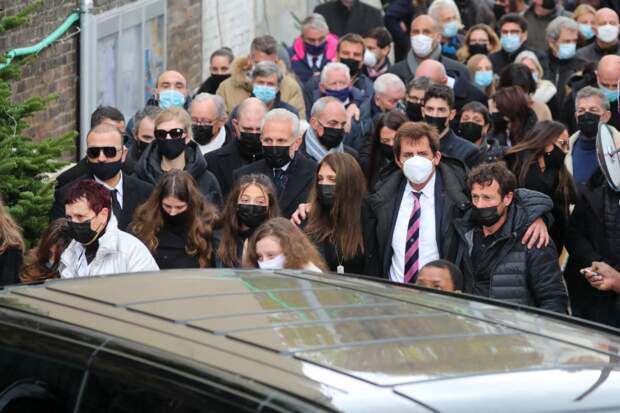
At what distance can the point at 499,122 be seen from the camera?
40.8ft

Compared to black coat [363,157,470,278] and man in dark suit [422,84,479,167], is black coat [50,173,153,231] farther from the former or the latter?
man in dark suit [422,84,479,167]

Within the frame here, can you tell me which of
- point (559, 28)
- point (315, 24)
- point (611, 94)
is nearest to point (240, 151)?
point (611, 94)

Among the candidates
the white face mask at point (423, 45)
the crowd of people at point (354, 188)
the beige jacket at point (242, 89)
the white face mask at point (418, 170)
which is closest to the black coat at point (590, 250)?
the crowd of people at point (354, 188)

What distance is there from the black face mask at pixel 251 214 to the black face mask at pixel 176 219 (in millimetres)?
307

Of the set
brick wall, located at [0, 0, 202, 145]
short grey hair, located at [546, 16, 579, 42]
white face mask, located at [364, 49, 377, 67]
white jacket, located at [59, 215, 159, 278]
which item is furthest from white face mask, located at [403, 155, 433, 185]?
short grey hair, located at [546, 16, 579, 42]

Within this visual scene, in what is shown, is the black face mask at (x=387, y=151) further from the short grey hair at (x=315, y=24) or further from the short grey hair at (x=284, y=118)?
the short grey hair at (x=315, y=24)

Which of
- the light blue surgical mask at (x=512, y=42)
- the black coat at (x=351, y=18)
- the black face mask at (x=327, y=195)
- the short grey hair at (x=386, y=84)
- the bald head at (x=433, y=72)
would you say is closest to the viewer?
the black face mask at (x=327, y=195)

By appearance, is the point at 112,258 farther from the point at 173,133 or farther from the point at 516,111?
the point at 516,111

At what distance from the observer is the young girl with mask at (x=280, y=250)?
7414mm

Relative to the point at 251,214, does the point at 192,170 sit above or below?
above

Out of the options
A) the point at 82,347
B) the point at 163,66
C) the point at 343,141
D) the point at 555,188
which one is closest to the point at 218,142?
the point at 343,141

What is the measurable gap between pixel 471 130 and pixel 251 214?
3400 millimetres

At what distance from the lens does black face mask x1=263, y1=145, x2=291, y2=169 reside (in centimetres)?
1037

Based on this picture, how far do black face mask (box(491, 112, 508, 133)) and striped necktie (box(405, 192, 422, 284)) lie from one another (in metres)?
3.33
